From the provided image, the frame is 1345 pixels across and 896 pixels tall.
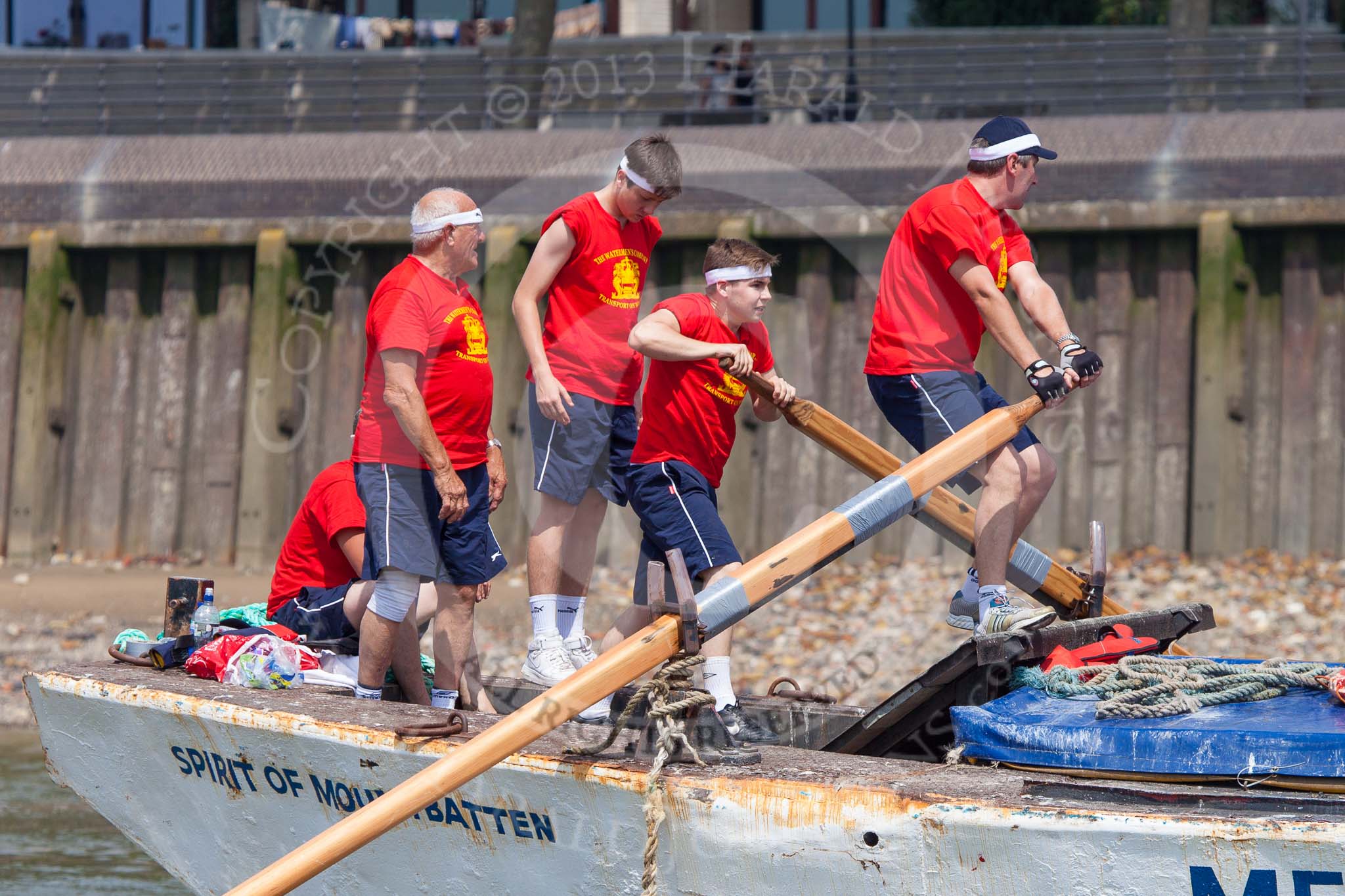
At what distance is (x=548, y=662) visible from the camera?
5.71 metres

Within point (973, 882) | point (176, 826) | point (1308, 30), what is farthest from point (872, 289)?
point (1308, 30)

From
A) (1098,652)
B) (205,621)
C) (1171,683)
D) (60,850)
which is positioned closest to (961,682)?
(1098,652)

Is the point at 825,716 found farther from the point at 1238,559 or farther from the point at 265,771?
the point at 1238,559

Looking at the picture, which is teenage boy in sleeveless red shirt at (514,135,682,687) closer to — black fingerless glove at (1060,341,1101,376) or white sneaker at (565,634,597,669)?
white sneaker at (565,634,597,669)

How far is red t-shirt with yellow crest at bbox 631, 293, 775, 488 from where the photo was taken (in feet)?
17.7

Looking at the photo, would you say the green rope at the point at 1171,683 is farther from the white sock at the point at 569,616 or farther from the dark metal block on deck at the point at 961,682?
the white sock at the point at 569,616

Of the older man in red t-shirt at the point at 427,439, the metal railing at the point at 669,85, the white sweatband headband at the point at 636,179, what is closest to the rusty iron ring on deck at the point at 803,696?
the older man in red t-shirt at the point at 427,439

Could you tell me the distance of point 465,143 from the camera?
14430 millimetres

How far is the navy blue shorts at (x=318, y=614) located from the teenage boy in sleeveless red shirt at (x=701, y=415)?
117cm

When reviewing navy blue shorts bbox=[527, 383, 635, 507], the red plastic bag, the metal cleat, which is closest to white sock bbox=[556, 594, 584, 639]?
navy blue shorts bbox=[527, 383, 635, 507]

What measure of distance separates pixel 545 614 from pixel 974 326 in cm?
188

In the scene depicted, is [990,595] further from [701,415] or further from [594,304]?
[594,304]

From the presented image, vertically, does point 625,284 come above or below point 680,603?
above

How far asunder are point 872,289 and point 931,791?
863 cm
